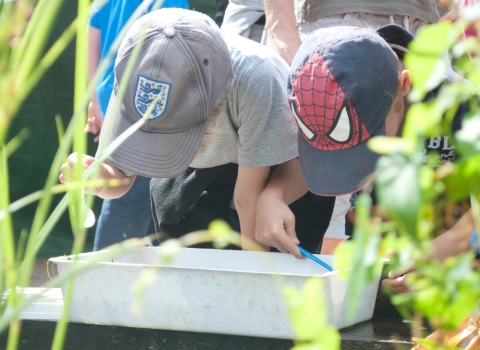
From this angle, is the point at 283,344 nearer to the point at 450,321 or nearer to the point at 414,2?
the point at 450,321

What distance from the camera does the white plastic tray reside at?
1148mm

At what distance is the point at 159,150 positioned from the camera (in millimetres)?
1392

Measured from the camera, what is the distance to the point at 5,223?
593 millimetres

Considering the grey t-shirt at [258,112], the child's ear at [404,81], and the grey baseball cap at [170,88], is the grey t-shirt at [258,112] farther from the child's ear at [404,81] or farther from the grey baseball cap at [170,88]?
the child's ear at [404,81]

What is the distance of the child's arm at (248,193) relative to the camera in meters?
1.49

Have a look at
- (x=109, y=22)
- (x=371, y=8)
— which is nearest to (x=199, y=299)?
(x=371, y=8)

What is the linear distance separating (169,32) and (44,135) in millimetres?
1680

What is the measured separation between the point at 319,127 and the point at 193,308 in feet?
1.35

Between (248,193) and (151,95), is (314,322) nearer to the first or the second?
(151,95)

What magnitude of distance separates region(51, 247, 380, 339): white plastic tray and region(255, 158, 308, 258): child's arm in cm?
19

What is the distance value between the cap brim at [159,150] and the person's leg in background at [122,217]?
1046 millimetres

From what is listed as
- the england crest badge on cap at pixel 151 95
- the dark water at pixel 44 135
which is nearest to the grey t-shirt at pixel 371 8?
the england crest badge on cap at pixel 151 95

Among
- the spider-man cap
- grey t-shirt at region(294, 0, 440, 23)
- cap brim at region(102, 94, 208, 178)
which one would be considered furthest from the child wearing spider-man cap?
grey t-shirt at region(294, 0, 440, 23)

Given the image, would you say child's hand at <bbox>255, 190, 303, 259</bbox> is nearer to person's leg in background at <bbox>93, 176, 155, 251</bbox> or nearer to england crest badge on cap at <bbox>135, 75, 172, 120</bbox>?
england crest badge on cap at <bbox>135, 75, 172, 120</bbox>
